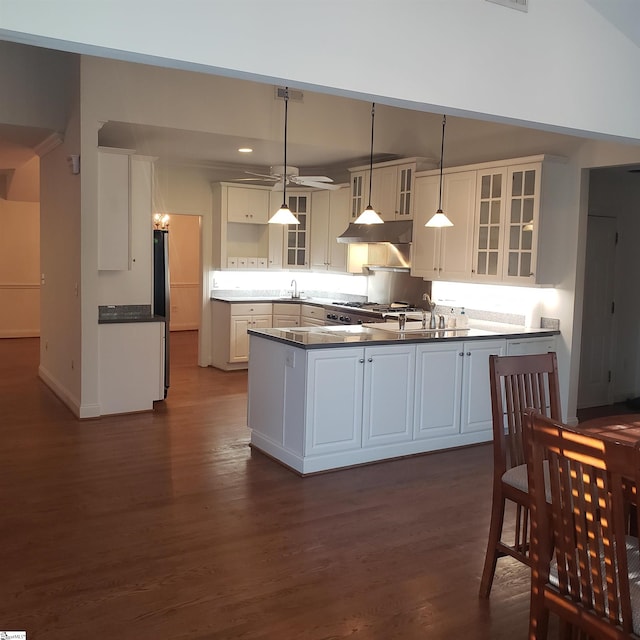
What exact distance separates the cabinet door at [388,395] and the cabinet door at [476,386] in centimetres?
57

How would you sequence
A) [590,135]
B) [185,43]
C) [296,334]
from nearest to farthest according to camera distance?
[185,43], [590,135], [296,334]

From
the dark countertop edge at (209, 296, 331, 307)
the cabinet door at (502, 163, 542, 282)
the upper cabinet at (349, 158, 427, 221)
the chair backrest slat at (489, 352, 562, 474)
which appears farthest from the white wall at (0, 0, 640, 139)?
the dark countertop edge at (209, 296, 331, 307)

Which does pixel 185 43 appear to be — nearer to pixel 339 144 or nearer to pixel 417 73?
pixel 417 73

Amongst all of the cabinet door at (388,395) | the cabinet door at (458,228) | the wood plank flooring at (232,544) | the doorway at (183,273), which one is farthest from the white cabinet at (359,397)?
the doorway at (183,273)

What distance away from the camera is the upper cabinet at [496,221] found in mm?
5910

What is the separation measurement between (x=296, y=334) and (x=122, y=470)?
1.58m

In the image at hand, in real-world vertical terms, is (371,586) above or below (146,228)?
below

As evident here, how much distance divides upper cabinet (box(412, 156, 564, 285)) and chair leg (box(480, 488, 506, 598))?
3.23m

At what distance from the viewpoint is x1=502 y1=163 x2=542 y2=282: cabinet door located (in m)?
5.89

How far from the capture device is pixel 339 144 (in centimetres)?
711

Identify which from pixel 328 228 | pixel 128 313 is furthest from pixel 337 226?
pixel 128 313

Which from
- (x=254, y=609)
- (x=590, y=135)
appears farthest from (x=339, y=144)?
(x=254, y=609)

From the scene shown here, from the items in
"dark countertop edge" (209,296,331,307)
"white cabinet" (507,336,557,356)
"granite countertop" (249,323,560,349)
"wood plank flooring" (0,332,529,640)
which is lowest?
"wood plank flooring" (0,332,529,640)

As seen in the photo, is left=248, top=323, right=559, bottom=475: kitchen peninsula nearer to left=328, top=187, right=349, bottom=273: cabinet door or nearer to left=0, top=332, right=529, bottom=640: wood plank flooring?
left=0, top=332, right=529, bottom=640: wood plank flooring
